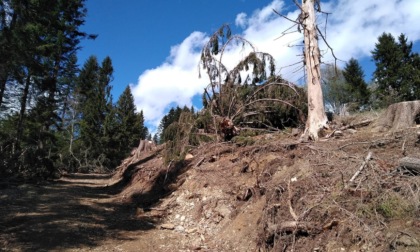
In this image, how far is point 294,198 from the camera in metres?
5.31

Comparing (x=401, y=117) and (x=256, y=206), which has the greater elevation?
(x=401, y=117)

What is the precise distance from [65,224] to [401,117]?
7450mm

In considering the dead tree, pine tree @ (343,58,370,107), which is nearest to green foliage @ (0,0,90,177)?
the dead tree

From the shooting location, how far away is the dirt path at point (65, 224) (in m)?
6.07

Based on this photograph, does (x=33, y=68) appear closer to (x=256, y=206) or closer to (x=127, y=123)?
(x=256, y=206)

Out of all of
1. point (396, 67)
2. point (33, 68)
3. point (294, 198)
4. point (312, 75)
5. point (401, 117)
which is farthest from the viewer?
point (396, 67)

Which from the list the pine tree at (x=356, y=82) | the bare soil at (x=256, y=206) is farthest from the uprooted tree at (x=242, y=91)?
the pine tree at (x=356, y=82)

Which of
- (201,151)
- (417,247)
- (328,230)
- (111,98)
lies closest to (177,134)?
(201,151)

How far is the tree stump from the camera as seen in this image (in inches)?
275

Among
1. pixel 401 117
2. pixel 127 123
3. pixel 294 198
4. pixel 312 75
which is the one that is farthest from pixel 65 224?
pixel 127 123

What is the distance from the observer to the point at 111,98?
1318 inches

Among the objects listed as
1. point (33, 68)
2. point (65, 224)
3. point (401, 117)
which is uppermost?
point (33, 68)

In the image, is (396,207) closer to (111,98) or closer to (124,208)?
(124,208)

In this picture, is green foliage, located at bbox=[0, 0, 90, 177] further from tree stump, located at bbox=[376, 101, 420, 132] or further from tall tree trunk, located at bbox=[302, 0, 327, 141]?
tree stump, located at bbox=[376, 101, 420, 132]
